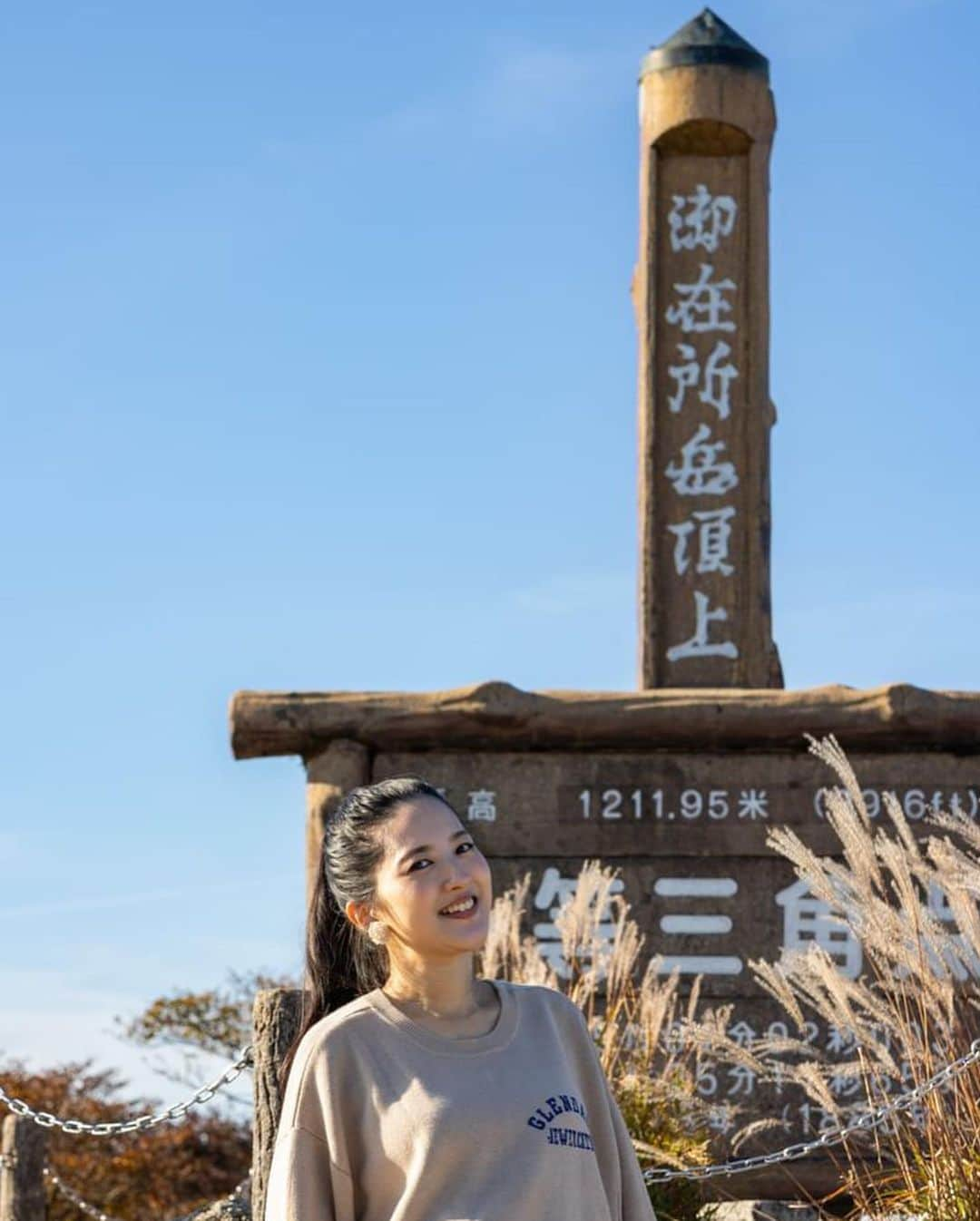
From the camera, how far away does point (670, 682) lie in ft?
24.8

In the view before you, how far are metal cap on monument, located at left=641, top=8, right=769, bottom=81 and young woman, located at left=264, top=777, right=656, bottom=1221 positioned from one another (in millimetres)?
5891


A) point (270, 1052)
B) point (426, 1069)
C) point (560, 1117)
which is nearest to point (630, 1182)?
point (560, 1117)

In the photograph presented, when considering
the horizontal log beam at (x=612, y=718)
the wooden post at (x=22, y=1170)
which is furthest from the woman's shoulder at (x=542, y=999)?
the wooden post at (x=22, y=1170)

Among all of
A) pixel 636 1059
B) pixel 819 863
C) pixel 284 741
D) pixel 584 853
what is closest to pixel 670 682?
pixel 584 853

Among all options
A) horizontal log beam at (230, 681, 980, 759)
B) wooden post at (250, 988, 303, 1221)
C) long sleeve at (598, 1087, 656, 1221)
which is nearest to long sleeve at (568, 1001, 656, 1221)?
long sleeve at (598, 1087, 656, 1221)

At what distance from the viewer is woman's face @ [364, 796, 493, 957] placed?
244cm

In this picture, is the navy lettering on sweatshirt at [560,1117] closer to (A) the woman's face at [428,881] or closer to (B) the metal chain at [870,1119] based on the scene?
(A) the woman's face at [428,881]

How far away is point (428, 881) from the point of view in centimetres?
246

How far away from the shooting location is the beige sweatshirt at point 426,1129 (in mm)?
2299

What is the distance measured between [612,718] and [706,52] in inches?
108

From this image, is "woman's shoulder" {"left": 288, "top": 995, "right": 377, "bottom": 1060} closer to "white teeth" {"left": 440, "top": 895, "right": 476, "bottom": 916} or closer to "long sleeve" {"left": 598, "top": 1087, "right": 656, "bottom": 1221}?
"white teeth" {"left": 440, "top": 895, "right": 476, "bottom": 916}

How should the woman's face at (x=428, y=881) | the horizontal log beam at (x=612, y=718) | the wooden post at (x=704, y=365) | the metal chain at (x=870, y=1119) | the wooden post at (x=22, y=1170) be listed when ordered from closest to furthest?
the woman's face at (x=428, y=881) < the metal chain at (x=870, y=1119) < the horizontal log beam at (x=612, y=718) < the wooden post at (x=22, y=1170) < the wooden post at (x=704, y=365)

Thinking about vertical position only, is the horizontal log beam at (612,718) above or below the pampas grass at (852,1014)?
above

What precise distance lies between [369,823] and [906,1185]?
2.68m
